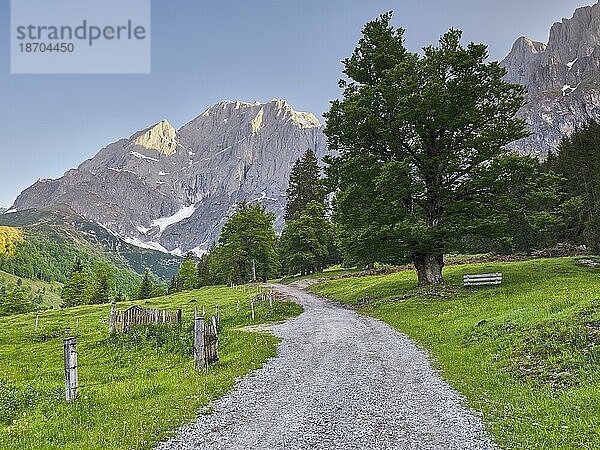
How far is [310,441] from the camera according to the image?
9312 mm

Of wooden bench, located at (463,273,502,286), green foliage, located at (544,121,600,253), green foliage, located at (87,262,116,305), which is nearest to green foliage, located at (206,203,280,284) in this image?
green foliage, located at (87,262,116,305)

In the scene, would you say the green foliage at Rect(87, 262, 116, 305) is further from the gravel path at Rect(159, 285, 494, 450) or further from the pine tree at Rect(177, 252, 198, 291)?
the gravel path at Rect(159, 285, 494, 450)

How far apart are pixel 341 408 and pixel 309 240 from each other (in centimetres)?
7495

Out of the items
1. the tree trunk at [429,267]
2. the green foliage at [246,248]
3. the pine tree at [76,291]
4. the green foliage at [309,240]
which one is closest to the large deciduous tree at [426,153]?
the tree trunk at [429,267]

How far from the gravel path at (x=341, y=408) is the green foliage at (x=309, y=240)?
67.1m

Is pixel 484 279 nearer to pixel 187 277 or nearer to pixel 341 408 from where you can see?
pixel 341 408

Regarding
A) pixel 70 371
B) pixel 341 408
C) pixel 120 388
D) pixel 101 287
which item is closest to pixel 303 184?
pixel 101 287

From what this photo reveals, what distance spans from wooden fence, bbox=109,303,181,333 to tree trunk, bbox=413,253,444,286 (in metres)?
19.6

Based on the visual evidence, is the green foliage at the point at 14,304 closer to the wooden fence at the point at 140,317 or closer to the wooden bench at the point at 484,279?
the wooden fence at the point at 140,317

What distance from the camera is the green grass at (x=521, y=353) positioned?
31.1ft

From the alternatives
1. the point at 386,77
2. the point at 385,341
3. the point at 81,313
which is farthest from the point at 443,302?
Answer: the point at 81,313

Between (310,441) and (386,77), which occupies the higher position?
(386,77)

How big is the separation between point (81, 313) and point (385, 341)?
171ft

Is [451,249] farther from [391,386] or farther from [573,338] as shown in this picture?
[391,386]
